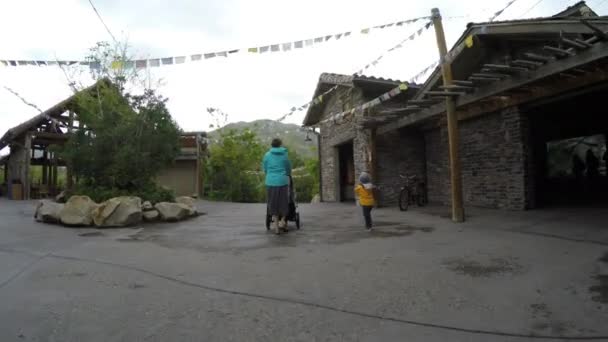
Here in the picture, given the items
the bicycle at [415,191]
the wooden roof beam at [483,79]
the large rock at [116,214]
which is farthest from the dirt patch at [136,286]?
the bicycle at [415,191]

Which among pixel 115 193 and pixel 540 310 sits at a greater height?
pixel 115 193

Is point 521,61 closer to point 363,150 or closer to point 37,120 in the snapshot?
point 363,150

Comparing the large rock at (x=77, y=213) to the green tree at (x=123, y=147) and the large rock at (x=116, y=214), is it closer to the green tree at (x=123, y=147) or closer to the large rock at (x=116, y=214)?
the large rock at (x=116, y=214)

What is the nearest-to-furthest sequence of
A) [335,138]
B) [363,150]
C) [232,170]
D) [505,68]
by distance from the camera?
[505,68]
[363,150]
[335,138]
[232,170]

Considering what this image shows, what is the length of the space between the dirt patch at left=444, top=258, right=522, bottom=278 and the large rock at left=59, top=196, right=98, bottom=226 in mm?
6961

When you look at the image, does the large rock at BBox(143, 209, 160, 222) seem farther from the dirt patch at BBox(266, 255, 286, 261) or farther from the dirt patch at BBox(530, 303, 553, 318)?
the dirt patch at BBox(530, 303, 553, 318)

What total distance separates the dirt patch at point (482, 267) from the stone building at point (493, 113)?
3.18 metres

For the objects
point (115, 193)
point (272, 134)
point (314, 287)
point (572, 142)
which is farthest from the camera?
point (272, 134)

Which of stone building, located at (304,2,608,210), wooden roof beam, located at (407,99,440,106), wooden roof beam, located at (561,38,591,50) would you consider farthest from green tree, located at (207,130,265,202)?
wooden roof beam, located at (561,38,591,50)

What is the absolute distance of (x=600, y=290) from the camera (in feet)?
9.52

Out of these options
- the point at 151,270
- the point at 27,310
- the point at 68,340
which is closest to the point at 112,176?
the point at 151,270

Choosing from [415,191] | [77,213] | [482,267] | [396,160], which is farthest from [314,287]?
[396,160]

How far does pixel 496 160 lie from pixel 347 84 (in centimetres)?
552

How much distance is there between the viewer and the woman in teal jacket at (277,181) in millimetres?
6137
